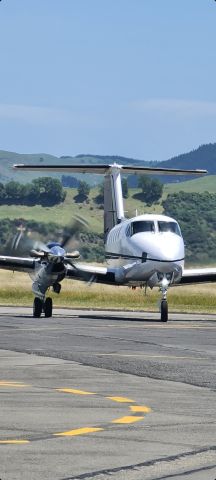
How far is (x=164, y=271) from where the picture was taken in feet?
145

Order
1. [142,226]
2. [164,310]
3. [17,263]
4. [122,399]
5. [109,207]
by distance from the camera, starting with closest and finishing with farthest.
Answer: [122,399]
[164,310]
[142,226]
[17,263]
[109,207]

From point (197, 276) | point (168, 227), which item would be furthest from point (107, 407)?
point (197, 276)

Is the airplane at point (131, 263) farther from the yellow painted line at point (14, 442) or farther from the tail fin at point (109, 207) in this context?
the yellow painted line at point (14, 442)

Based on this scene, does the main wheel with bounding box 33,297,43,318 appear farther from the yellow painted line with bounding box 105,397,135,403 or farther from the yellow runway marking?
the yellow runway marking

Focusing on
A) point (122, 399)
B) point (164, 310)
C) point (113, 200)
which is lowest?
point (122, 399)

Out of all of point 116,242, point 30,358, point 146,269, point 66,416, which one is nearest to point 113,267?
point 116,242

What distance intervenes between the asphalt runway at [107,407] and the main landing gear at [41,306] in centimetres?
1299

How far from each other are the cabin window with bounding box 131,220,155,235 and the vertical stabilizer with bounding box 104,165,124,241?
8.68 metres

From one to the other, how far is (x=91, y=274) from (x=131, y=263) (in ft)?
7.92

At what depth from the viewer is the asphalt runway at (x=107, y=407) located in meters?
10.8

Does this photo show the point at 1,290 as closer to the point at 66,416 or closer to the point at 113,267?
the point at 113,267

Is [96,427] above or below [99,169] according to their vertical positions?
below

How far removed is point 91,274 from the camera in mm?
48562

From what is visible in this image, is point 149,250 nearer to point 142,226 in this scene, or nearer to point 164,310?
point 142,226
